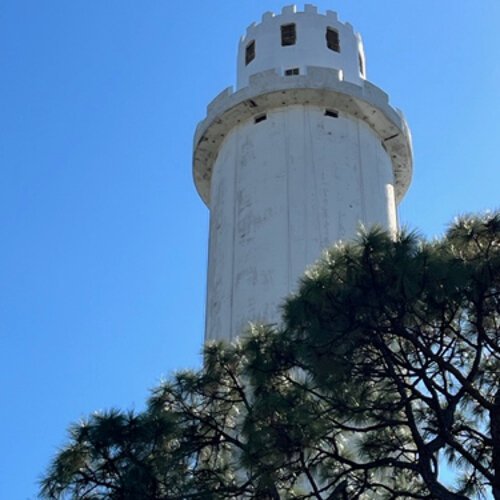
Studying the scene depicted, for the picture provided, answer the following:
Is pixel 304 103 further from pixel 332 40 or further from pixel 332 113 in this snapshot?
pixel 332 40

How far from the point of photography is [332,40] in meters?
21.2

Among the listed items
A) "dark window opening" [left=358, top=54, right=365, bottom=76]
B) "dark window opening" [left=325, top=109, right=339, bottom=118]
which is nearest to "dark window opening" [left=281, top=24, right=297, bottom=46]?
"dark window opening" [left=358, top=54, right=365, bottom=76]

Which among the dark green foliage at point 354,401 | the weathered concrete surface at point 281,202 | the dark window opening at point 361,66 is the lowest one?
the dark green foliage at point 354,401

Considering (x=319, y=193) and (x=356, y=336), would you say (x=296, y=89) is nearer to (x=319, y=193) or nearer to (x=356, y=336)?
(x=319, y=193)

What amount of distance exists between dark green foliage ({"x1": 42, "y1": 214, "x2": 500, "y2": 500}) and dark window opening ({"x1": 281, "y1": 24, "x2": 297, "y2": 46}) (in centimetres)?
1172

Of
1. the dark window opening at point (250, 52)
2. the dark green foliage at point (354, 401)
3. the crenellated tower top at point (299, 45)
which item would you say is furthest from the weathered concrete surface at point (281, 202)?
the dark green foliage at point (354, 401)

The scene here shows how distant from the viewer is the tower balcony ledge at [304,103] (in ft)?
62.2

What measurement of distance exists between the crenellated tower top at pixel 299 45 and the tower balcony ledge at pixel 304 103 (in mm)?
760

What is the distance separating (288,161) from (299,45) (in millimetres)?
3471

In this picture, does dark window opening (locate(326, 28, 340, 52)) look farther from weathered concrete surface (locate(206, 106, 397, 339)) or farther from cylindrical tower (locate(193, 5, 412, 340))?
weathered concrete surface (locate(206, 106, 397, 339))

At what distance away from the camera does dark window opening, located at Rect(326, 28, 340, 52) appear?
21016 millimetres

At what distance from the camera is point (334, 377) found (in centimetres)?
950

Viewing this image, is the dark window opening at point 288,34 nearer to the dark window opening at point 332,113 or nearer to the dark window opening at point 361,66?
the dark window opening at point 361,66

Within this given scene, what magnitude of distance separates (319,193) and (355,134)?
196 cm
